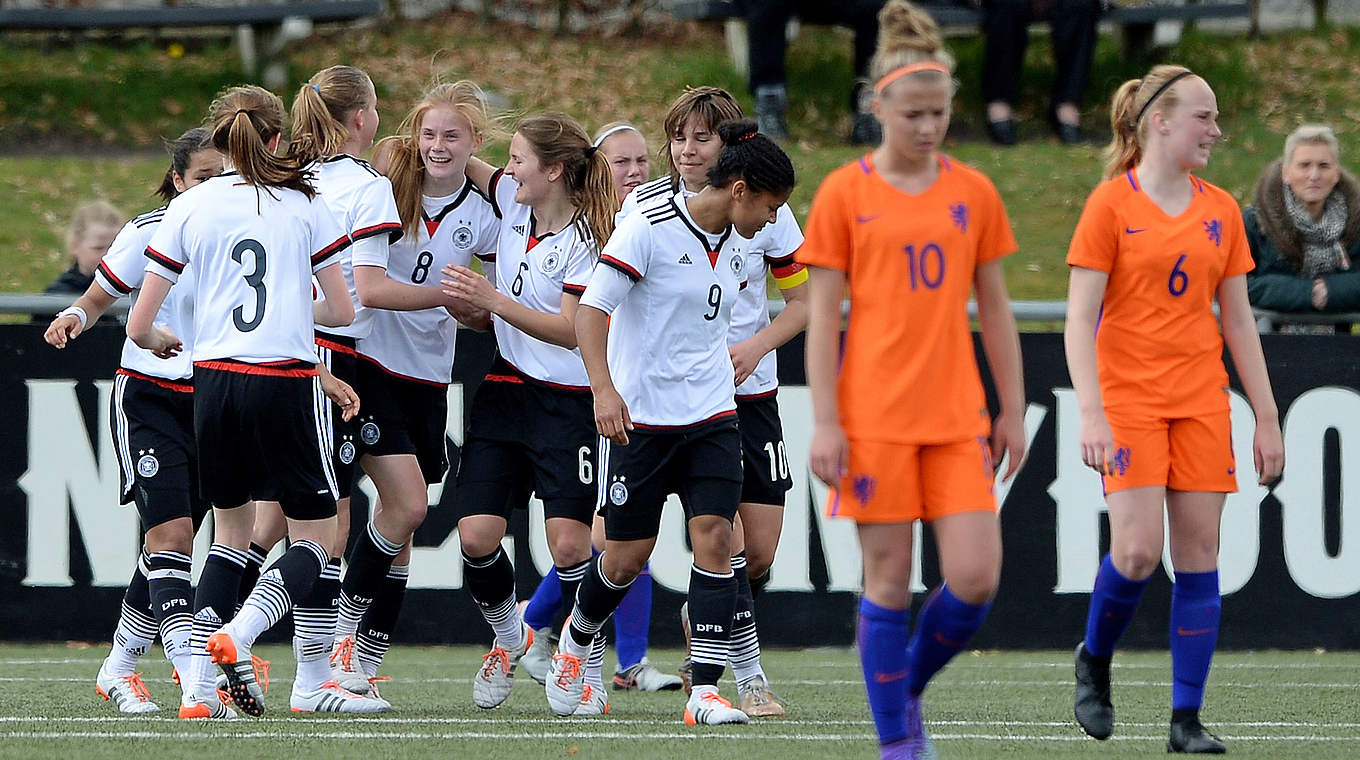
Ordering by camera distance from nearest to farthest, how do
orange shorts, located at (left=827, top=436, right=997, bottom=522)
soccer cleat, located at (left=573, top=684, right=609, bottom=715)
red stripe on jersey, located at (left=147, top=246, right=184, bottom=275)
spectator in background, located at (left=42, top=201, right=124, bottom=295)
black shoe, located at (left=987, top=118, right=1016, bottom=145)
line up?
orange shorts, located at (left=827, top=436, right=997, bottom=522) → red stripe on jersey, located at (left=147, top=246, right=184, bottom=275) → soccer cleat, located at (left=573, top=684, right=609, bottom=715) → spectator in background, located at (left=42, top=201, right=124, bottom=295) → black shoe, located at (left=987, top=118, right=1016, bottom=145)

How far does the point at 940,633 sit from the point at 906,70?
4.90 feet

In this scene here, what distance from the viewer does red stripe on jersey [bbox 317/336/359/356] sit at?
265 inches

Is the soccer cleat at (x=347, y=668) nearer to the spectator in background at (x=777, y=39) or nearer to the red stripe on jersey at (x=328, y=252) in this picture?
the red stripe on jersey at (x=328, y=252)

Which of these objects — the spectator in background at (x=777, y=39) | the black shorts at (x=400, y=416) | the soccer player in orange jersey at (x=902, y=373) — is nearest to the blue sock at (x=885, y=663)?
the soccer player in orange jersey at (x=902, y=373)

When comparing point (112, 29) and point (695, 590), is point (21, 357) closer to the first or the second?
point (695, 590)

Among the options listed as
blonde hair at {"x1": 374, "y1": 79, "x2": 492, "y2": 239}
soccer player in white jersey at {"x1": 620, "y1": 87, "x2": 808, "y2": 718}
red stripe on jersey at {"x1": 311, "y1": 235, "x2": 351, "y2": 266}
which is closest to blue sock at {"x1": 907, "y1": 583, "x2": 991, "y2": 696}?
soccer player in white jersey at {"x1": 620, "y1": 87, "x2": 808, "y2": 718}

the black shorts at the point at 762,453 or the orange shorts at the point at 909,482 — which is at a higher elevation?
the orange shorts at the point at 909,482

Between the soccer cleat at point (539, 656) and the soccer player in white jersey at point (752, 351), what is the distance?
0.58 meters

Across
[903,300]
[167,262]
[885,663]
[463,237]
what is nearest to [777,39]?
[463,237]

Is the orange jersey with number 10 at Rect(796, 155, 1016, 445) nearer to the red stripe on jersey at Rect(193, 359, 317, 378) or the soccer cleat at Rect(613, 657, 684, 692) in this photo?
the red stripe on jersey at Rect(193, 359, 317, 378)

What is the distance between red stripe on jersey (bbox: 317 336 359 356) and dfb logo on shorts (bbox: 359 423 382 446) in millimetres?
278

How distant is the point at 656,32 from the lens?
59.5 feet

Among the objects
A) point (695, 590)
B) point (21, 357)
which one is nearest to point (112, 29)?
point (21, 357)

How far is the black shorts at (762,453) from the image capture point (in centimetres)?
693
